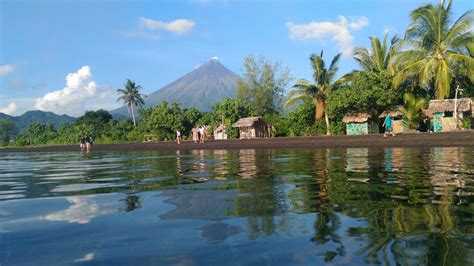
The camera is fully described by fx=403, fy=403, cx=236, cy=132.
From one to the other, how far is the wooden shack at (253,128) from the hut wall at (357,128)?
10.7 meters

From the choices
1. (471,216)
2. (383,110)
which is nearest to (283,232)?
(471,216)

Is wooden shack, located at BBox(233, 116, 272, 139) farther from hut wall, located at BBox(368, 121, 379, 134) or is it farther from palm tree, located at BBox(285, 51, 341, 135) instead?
hut wall, located at BBox(368, 121, 379, 134)

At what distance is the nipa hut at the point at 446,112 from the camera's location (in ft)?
97.7

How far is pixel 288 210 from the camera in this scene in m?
4.71

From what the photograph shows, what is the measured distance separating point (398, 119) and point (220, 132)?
2066 centimetres

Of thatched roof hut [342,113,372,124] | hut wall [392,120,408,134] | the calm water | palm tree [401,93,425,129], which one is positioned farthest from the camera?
thatched roof hut [342,113,372,124]

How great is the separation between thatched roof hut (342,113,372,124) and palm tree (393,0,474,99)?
3.77m

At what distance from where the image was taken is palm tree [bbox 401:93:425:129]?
1203 inches

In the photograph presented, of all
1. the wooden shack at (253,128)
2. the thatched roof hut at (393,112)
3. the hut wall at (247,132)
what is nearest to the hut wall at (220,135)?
the wooden shack at (253,128)

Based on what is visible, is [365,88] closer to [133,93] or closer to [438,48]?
[438,48]

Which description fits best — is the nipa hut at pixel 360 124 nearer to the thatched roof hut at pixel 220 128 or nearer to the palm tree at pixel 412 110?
the palm tree at pixel 412 110

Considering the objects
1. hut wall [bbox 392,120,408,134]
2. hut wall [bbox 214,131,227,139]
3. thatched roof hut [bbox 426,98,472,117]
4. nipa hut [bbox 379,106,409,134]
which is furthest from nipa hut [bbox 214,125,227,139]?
thatched roof hut [bbox 426,98,472,117]

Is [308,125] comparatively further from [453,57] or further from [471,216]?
[471,216]

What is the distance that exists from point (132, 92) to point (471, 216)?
244 feet
